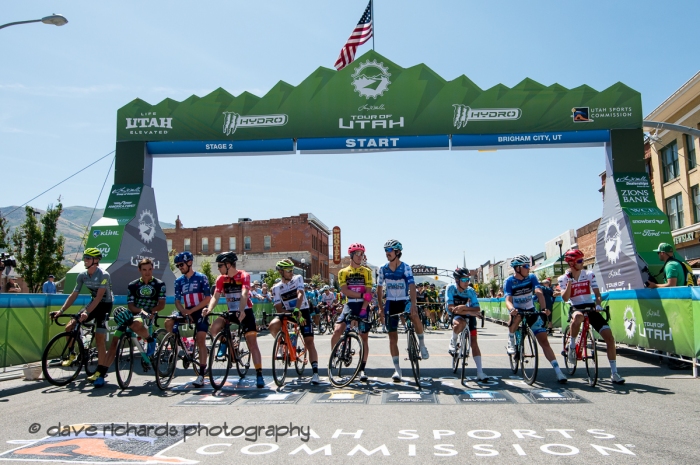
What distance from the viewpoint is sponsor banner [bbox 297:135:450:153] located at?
15.4 meters

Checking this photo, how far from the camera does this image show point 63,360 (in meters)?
9.01

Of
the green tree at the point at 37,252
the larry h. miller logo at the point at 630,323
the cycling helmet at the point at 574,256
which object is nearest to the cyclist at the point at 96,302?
the cycling helmet at the point at 574,256

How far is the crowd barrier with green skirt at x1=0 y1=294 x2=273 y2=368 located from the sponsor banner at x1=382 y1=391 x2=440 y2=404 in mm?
6599

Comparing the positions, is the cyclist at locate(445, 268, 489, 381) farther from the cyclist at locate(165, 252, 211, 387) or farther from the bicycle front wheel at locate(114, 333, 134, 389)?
the bicycle front wheel at locate(114, 333, 134, 389)

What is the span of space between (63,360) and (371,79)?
1064 centimetres

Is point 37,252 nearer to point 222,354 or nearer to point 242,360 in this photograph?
point 242,360

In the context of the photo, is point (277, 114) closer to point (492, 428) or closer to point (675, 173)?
point (492, 428)

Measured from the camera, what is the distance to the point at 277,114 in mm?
15633

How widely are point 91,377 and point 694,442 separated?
8.49 metres

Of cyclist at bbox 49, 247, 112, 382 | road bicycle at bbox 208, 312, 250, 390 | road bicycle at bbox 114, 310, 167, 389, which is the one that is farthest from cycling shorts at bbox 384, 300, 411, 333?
cyclist at bbox 49, 247, 112, 382

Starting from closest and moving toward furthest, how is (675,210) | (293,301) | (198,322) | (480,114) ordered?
(198,322) < (293,301) < (480,114) < (675,210)

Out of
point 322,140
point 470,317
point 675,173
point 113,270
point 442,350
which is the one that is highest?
point 675,173

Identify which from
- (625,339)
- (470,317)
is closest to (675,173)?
(625,339)

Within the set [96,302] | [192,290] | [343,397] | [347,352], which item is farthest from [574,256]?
[96,302]
